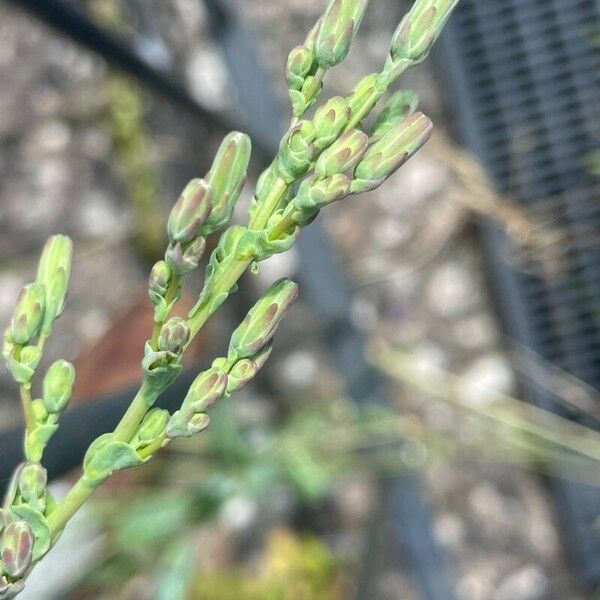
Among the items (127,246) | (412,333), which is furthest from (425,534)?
(127,246)

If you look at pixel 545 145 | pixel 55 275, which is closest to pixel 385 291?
pixel 545 145

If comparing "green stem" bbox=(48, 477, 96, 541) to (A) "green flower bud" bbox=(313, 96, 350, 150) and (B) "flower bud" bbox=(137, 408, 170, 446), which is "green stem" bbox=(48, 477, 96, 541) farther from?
(A) "green flower bud" bbox=(313, 96, 350, 150)

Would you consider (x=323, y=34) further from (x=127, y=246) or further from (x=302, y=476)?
(x=127, y=246)

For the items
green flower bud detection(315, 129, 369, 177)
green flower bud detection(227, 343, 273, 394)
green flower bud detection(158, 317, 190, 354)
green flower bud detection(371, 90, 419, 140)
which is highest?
green flower bud detection(315, 129, 369, 177)

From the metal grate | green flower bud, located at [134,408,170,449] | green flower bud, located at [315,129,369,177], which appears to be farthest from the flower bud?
the metal grate

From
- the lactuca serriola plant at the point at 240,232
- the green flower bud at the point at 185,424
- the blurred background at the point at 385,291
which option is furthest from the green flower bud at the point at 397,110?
the blurred background at the point at 385,291

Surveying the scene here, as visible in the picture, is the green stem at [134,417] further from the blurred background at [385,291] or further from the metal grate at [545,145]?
the metal grate at [545,145]

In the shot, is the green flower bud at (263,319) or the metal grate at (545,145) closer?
the green flower bud at (263,319)

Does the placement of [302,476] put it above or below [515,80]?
below
